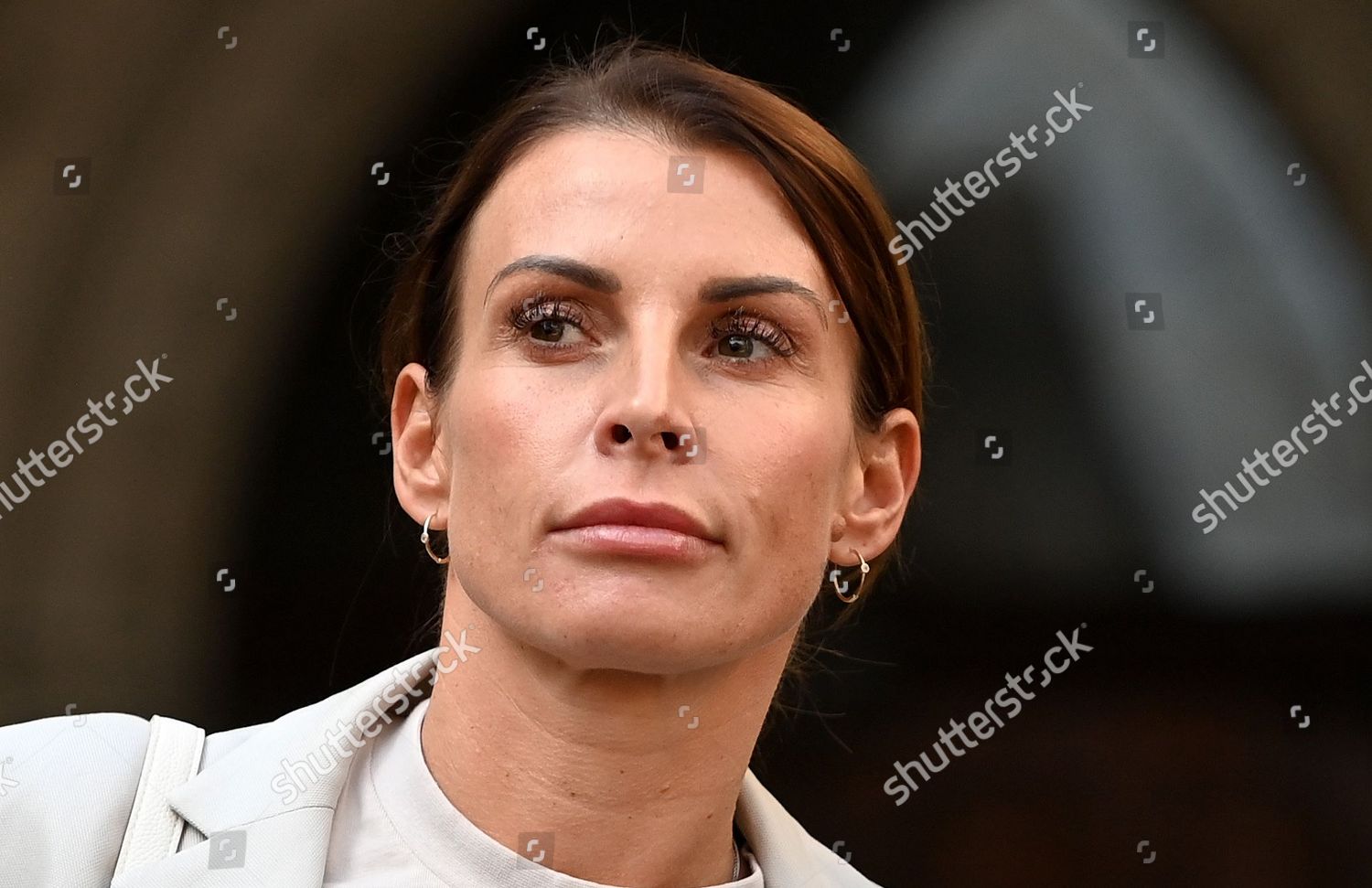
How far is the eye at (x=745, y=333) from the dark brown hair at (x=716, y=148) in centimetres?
11

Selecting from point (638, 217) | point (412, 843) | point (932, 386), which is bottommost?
point (412, 843)

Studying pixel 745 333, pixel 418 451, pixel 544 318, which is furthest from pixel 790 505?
pixel 418 451

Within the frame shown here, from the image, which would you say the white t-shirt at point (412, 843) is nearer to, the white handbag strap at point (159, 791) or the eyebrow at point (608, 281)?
the white handbag strap at point (159, 791)

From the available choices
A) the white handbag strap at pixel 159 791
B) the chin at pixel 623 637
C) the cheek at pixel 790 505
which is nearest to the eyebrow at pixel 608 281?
the cheek at pixel 790 505

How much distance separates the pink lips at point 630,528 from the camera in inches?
46.8

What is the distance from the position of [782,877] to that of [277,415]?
0.80 m

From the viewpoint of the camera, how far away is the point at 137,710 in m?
1.63

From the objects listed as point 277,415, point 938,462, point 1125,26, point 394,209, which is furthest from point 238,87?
point 1125,26

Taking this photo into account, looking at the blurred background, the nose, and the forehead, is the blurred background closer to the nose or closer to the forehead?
the forehead

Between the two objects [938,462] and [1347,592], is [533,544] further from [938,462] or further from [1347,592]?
[1347,592]

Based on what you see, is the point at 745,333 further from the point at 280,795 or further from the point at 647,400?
the point at 280,795

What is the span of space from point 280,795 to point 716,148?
713 millimetres

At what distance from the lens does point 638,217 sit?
4.28 ft

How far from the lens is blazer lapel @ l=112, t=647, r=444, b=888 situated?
3.99ft
